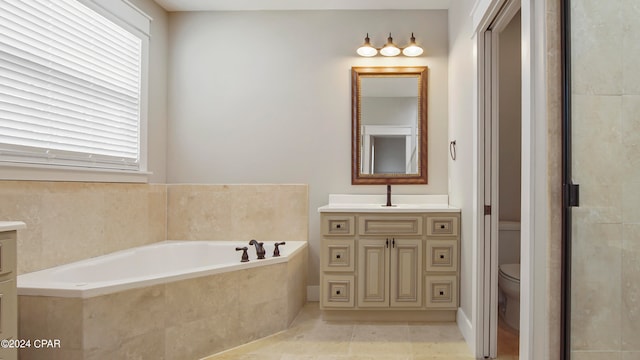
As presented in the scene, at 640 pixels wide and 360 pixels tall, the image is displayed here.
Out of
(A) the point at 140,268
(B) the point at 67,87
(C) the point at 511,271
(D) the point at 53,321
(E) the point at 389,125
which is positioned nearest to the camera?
(D) the point at 53,321

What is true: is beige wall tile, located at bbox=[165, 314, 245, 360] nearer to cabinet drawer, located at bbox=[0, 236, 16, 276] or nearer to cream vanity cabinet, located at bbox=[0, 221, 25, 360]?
cream vanity cabinet, located at bbox=[0, 221, 25, 360]

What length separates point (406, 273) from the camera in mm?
2891

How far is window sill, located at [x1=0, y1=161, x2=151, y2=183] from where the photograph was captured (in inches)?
79.7

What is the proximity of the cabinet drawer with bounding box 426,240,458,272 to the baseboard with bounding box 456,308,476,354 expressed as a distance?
339 mm

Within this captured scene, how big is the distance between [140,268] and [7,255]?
150cm

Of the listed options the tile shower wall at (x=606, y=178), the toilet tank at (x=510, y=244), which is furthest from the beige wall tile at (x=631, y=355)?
the toilet tank at (x=510, y=244)

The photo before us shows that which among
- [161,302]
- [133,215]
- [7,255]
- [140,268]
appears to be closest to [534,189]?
[161,302]

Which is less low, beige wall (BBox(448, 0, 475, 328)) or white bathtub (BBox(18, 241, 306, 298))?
beige wall (BBox(448, 0, 475, 328))

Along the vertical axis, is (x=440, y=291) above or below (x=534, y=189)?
below

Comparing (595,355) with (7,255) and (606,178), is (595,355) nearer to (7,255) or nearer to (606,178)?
(606,178)

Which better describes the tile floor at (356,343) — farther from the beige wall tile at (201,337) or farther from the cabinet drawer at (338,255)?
the cabinet drawer at (338,255)

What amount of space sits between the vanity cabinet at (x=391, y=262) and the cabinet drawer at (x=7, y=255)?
1.90 metres

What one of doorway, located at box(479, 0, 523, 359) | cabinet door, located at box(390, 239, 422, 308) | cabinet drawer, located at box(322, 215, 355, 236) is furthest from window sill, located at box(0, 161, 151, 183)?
doorway, located at box(479, 0, 523, 359)

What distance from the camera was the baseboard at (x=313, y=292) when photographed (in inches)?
136
